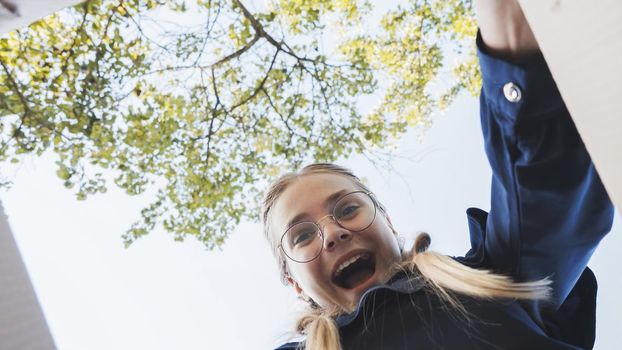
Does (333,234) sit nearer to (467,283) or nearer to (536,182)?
(467,283)

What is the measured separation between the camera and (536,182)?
1087 mm

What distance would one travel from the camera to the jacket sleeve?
33.1 inches

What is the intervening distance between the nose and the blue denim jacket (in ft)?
0.83

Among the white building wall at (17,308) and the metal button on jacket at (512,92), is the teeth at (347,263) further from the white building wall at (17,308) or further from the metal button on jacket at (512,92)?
the white building wall at (17,308)

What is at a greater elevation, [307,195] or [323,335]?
[307,195]

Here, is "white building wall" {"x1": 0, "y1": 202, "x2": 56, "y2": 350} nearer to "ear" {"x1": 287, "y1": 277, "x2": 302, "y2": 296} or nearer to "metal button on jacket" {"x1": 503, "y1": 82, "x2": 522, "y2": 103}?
"metal button on jacket" {"x1": 503, "y1": 82, "x2": 522, "y2": 103}

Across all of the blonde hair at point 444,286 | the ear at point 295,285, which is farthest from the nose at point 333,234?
the ear at point 295,285

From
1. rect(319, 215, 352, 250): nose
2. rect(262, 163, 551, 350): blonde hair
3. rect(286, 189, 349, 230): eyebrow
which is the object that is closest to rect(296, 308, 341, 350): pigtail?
rect(262, 163, 551, 350): blonde hair

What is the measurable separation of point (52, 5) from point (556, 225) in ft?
4.31

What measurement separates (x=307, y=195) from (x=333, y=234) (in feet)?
0.74

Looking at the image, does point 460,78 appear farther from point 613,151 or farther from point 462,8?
point 613,151

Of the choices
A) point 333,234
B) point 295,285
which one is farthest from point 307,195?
Result: point 295,285

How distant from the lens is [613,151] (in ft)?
1.55

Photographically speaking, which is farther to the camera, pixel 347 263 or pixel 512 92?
pixel 347 263
